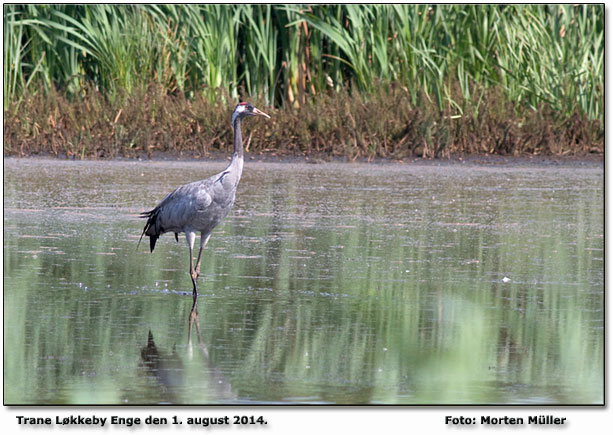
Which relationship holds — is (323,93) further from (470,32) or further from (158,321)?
(158,321)

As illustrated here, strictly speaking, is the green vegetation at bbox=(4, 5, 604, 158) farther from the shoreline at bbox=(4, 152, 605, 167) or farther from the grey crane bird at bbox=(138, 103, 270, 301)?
the grey crane bird at bbox=(138, 103, 270, 301)

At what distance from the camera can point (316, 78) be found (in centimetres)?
1811

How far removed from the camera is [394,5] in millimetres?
16922

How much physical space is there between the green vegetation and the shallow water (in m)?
3.57

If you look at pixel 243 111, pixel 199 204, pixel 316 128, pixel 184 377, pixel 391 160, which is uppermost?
pixel 316 128

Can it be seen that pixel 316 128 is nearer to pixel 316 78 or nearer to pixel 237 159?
pixel 316 78

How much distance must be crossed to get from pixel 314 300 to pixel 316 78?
11113 mm

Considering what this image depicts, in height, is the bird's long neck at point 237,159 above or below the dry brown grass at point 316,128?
below

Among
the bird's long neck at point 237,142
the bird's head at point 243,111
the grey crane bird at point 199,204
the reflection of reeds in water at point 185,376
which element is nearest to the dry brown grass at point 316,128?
the bird's head at point 243,111

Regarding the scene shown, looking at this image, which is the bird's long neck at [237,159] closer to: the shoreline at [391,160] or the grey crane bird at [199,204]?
the grey crane bird at [199,204]

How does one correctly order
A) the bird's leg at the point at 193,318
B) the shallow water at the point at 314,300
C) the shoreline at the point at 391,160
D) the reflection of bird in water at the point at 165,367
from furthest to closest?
the shoreline at the point at 391,160 → the bird's leg at the point at 193,318 → the shallow water at the point at 314,300 → the reflection of bird in water at the point at 165,367

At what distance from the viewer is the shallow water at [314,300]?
5465 mm

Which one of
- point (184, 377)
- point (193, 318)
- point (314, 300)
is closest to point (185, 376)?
point (184, 377)

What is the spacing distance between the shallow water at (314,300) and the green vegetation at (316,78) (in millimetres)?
3569
